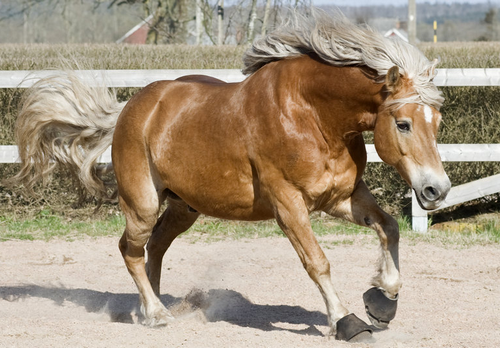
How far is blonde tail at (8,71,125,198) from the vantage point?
530cm

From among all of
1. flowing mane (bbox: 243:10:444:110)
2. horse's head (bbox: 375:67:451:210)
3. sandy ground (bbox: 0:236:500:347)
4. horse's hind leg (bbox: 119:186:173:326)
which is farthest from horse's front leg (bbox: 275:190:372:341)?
horse's hind leg (bbox: 119:186:173:326)

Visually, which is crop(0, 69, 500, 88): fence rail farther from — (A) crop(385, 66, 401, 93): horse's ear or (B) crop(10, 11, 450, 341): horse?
(A) crop(385, 66, 401, 93): horse's ear

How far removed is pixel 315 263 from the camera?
3830 mm

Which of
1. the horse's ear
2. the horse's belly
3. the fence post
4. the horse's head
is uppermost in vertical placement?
the horse's ear

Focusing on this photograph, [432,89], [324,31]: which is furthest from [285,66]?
[432,89]

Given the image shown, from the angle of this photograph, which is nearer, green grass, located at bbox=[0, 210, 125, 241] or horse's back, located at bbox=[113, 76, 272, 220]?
horse's back, located at bbox=[113, 76, 272, 220]

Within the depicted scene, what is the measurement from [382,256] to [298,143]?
2.78 feet

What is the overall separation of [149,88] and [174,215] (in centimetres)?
92

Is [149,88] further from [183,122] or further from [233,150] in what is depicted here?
[233,150]

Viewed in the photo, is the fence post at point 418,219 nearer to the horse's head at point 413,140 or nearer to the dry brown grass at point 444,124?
the dry brown grass at point 444,124

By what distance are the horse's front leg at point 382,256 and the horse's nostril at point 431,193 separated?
25.1 inches

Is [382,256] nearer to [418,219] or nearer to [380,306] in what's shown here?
[380,306]

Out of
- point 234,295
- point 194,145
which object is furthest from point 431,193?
point 234,295

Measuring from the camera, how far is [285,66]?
13.3 ft
